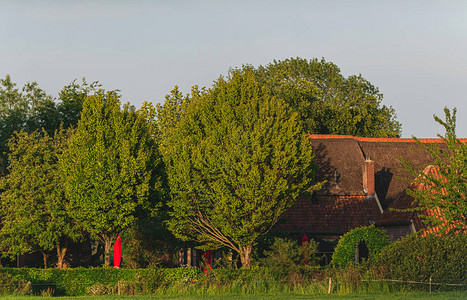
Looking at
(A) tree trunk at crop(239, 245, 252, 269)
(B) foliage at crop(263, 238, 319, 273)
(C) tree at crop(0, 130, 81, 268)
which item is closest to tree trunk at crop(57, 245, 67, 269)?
(C) tree at crop(0, 130, 81, 268)

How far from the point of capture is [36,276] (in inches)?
1510

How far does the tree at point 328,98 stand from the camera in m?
75.2

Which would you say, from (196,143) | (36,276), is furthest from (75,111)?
(36,276)

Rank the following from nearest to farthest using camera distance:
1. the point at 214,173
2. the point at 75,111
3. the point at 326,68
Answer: the point at 214,173 < the point at 75,111 < the point at 326,68

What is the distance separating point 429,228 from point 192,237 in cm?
1480

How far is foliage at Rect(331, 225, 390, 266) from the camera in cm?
4022

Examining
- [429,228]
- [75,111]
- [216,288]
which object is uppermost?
[75,111]

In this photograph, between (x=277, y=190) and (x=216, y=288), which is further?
(x=277, y=190)

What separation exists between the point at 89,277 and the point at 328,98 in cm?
4744

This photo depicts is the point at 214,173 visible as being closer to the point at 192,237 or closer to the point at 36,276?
the point at 192,237

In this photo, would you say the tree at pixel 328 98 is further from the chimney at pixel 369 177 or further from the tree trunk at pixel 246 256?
the tree trunk at pixel 246 256

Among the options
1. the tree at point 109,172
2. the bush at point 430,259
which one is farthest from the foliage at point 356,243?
the tree at point 109,172

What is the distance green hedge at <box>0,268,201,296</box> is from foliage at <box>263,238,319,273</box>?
4.42 metres

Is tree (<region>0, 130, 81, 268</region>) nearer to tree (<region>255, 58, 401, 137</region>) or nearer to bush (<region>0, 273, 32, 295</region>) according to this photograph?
bush (<region>0, 273, 32, 295</region>)
